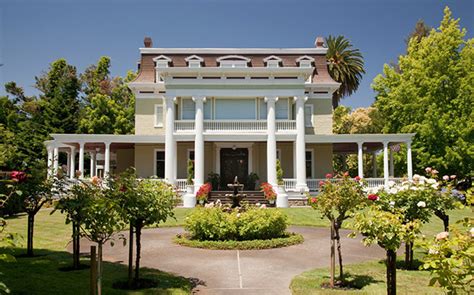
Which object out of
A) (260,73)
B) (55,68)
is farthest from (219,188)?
(55,68)

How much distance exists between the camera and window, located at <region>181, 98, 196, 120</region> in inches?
1026

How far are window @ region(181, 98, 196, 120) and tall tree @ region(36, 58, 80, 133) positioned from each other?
1733 cm

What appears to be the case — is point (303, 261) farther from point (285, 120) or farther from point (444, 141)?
point (444, 141)

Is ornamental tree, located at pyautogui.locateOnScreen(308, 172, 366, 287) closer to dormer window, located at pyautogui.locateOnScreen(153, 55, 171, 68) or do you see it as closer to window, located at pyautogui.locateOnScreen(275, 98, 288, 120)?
window, located at pyautogui.locateOnScreen(275, 98, 288, 120)

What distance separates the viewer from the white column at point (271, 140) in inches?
952

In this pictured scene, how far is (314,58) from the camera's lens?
28.8m

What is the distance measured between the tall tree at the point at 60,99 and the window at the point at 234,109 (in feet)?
63.4

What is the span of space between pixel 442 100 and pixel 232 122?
49.9ft

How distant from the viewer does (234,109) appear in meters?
26.0

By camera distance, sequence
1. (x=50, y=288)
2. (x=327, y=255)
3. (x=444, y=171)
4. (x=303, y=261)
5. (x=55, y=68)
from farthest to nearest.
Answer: (x=55, y=68) < (x=444, y=171) < (x=327, y=255) < (x=303, y=261) < (x=50, y=288)

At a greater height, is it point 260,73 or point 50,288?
point 260,73

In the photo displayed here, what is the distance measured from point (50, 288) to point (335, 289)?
5.25 metres

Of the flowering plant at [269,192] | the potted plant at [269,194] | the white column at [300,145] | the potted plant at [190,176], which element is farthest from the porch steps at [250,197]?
the white column at [300,145]

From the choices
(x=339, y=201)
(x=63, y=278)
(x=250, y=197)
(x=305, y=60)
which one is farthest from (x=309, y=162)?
(x=63, y=278)
